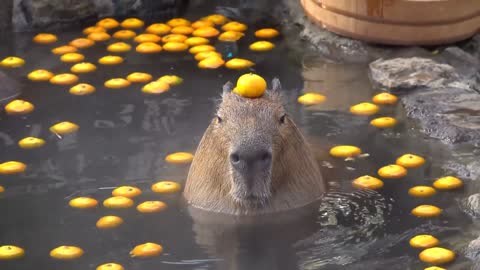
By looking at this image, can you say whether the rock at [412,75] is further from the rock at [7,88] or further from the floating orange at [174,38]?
the rock at [7,88]

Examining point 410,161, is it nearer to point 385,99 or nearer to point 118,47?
point 385,99

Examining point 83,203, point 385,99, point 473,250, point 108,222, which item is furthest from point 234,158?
point 385,99

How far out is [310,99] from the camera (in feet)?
25.5

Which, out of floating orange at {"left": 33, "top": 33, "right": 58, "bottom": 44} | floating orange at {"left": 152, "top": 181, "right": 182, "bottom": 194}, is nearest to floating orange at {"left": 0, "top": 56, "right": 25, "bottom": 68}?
floating orange at {"left": 33, "top": 33, "right": 58, "bottom": 44}

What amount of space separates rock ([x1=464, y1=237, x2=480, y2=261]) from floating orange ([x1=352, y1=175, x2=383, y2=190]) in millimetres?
975

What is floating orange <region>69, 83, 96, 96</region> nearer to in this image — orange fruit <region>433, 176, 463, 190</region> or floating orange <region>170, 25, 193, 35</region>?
floating orange <region>170, 25, 193, 35</region>

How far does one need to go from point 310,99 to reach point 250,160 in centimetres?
180

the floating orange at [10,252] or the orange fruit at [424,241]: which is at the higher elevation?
the orange fruit at [424,241]

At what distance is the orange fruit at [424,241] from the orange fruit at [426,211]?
13.1 inches

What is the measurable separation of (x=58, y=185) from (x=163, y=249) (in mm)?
997

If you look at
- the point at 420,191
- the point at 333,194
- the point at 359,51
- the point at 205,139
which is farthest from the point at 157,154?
the point at 359,51

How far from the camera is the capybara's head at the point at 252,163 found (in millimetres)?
6109

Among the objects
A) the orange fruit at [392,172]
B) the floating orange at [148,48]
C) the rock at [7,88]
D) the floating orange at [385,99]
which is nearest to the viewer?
the orange fruit at [392,172]

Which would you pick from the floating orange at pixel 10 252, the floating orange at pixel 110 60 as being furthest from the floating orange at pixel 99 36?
the floating orange at pixel 10 252
